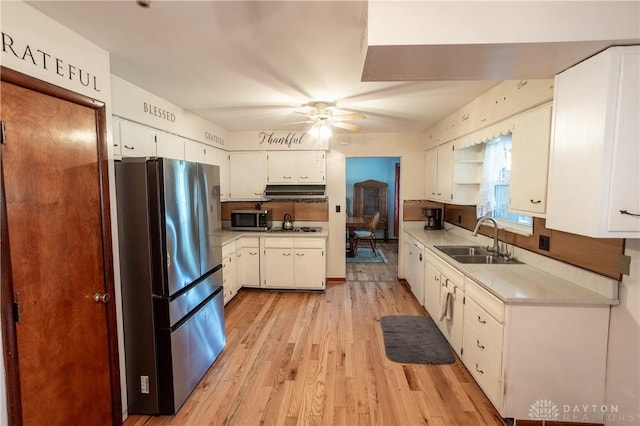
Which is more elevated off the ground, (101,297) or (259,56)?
(259,56)

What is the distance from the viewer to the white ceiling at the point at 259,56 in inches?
59.3

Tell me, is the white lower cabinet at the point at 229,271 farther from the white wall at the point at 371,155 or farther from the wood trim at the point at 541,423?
the wood trim at the point at 541,423

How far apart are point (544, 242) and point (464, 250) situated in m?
0.96

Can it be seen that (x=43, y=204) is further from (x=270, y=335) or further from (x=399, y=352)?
(x=399, y=352)

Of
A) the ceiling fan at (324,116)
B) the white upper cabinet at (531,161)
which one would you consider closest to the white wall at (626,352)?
the white upper cabinet at (531,161)

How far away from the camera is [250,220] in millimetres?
4613

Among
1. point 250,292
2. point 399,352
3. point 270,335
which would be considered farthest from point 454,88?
point 250,292

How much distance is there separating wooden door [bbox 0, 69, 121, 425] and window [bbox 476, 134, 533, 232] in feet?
10.9

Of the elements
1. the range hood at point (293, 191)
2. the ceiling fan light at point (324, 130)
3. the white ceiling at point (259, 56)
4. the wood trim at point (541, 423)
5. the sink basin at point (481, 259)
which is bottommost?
the wood trim at point (541, 423)

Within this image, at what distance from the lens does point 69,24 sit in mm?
1637

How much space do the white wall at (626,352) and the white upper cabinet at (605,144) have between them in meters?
0.42

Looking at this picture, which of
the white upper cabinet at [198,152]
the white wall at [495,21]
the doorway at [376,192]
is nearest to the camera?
the white wall at [495,21]

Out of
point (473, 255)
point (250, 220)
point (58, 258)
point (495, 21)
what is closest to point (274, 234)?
point (250, 220)

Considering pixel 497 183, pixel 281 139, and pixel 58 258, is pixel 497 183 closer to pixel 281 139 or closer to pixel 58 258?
pixel 281 139
